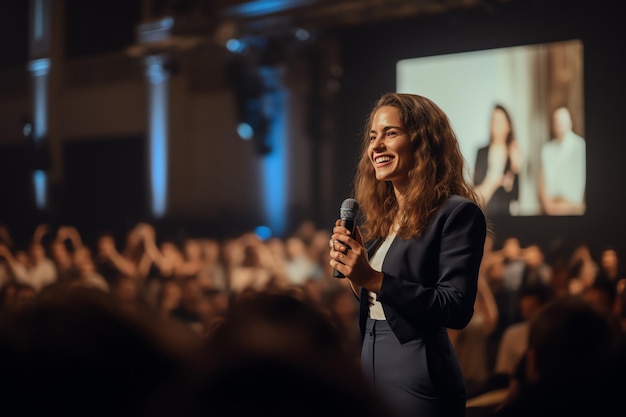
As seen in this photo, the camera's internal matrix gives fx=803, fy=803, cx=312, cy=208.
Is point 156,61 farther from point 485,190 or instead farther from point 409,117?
point 409,117

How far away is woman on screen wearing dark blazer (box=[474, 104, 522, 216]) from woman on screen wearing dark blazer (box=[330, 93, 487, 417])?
4659 millimetres

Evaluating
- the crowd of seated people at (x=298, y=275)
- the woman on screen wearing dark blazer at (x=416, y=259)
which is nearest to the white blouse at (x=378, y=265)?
the woman on screen wearing dark blazer at (x=416, y=259)

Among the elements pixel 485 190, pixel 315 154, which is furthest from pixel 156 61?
pixel 485 190

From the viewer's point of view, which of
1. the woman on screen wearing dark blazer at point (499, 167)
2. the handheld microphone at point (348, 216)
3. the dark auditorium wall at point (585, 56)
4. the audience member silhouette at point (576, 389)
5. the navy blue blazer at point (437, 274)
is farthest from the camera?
the woman on screen wearing dark blazer at point (499, 167)

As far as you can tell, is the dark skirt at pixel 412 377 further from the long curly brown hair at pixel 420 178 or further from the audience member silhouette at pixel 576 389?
the audience member silhouette at pixel 576 389

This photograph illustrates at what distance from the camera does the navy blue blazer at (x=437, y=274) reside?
1380 mm

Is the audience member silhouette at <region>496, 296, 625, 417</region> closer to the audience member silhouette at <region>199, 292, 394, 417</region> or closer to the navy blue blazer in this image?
the audience member silhouette at <region>199, 292, 394, 417</region>

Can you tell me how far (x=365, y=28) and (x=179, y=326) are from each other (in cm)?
668

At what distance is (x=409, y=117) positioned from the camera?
155 cm

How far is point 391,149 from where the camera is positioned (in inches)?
60.5

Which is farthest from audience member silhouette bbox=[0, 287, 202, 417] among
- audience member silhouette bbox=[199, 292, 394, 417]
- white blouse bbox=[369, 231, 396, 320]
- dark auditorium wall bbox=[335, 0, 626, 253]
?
dark auditorium wall bbox=[335, 0, 626, 253]

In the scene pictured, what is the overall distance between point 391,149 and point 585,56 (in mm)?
4753

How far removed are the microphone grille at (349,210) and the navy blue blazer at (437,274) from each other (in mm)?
99

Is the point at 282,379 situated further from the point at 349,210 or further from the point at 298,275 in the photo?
the point at 298,275
